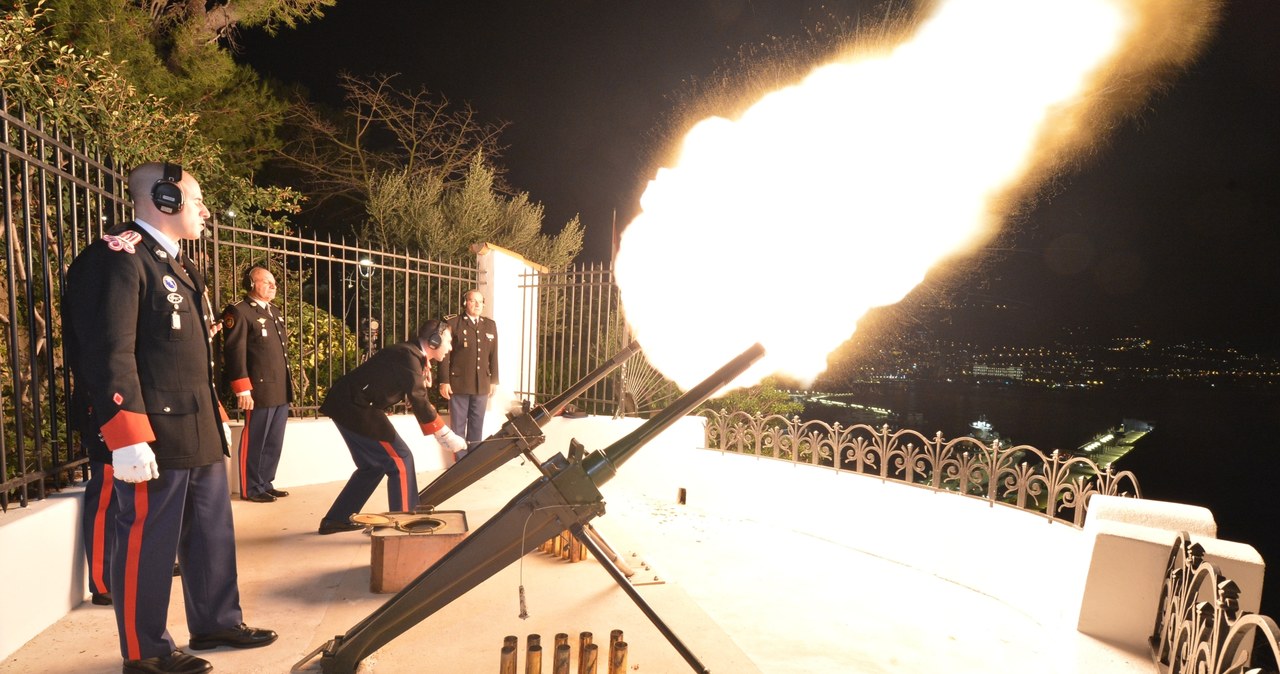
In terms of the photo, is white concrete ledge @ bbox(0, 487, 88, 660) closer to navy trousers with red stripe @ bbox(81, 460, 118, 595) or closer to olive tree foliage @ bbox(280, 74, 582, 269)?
navy trousers with red stripe @ bbox(81, 460, 118, 595)

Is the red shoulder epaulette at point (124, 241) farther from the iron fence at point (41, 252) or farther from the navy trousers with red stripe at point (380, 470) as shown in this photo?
the navy trousers with red stripe at point (380, 470)

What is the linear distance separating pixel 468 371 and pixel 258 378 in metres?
2.28

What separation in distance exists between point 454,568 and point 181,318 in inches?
69.5

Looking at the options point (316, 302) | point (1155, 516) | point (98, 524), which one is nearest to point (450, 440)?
point (98, 524)

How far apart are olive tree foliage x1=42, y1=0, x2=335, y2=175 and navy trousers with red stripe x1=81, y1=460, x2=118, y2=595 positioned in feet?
30.4

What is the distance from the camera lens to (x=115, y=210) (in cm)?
425

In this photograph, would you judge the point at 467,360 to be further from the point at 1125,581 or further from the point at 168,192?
the point at 1125,581

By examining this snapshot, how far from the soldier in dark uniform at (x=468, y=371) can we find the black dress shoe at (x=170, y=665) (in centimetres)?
472

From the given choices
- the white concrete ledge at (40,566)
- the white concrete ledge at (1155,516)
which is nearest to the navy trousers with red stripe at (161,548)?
the white concrete ledge at (40,566)

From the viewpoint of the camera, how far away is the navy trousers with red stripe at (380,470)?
499 centimetres

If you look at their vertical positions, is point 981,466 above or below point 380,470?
above

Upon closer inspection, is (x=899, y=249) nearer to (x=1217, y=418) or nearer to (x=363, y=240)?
(x=363, y=240)

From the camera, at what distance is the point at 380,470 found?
5.01 metres

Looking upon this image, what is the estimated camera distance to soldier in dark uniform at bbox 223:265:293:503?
5.91 meters
